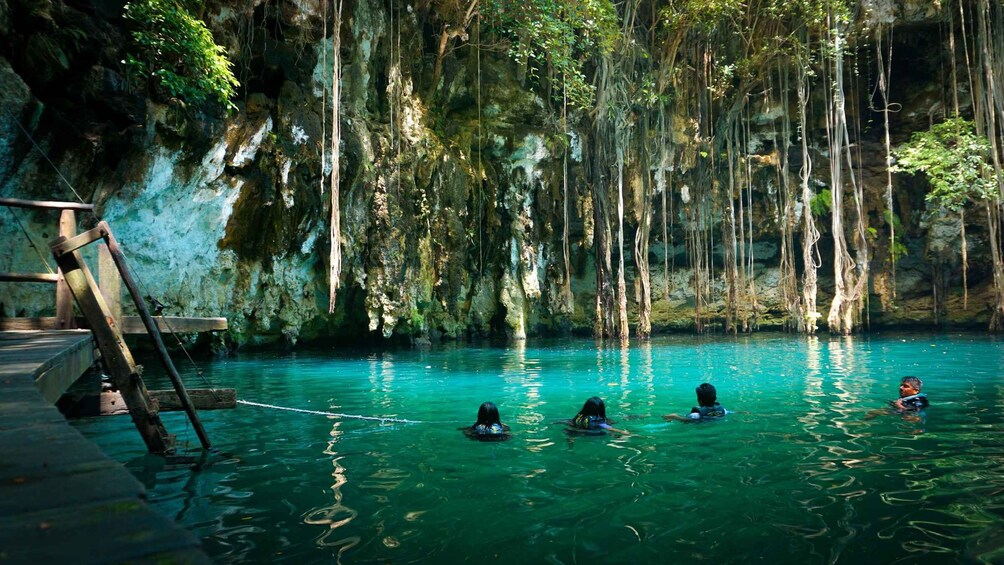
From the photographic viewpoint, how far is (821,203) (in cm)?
2216

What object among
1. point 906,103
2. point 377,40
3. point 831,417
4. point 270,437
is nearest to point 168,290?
point 377,40

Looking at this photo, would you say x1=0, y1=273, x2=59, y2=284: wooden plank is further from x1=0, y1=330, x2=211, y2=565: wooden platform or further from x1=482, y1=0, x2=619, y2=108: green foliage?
x1=482, y1=0, x2=619, y2=108: green foliage

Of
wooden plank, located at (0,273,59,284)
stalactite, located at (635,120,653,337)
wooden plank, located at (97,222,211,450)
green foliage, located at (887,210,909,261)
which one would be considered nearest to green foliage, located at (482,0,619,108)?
stalactite, located at (635,120,653,337)

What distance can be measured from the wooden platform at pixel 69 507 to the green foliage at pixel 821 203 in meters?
23.7

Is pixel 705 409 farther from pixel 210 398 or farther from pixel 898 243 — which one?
pixel 898 243

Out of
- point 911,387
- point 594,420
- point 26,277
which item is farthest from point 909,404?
point 26,277

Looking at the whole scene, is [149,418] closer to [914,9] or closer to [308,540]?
[308,540]

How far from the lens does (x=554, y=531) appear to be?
3.12m

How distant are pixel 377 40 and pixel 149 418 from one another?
44.8 feet

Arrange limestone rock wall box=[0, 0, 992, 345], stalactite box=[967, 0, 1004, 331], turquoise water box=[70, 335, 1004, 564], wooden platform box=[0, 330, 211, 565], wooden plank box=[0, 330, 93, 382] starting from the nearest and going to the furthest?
wooden platform box=[0, 330, 211, 565], turquoise water box=[70, 335, 1004, 564], wooden plank box=[0, 330, 93, 382], limestone rock wall box=[0, 0, 992, 345], stalactite box=[967, 0, 1004, 331]

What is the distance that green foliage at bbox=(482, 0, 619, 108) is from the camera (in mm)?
14297

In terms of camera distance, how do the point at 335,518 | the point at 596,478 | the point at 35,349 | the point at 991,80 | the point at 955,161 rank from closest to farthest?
the point at 335,518 → the point at 596,478 → the point at 35,349 → the point at 991,80 → the point at 955,161

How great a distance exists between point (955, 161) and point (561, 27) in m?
11.4

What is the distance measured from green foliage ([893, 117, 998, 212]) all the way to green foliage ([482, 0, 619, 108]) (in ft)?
30.7
